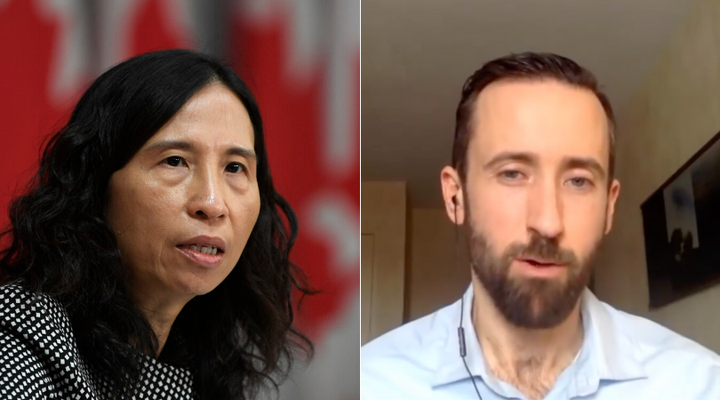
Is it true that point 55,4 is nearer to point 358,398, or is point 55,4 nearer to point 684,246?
point 358,398

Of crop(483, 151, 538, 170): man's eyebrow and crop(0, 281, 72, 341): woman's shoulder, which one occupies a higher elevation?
crop(483, 151, 538, 170): man's eyebrow

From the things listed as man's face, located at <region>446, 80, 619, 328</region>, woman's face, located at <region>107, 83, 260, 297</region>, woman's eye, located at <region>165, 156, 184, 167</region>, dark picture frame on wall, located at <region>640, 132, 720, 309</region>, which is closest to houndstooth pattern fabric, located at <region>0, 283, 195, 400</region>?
woman's face, located at <region>107, 83, 260, 297</region>

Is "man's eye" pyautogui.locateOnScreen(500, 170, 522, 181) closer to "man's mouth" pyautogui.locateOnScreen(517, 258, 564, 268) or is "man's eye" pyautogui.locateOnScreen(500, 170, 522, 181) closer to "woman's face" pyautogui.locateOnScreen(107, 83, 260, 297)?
"man's mouth" pyautogui.locateOnScreen(517, 258, 564, 268)

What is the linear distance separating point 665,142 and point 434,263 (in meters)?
0.48

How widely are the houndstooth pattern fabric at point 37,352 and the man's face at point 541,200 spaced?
69cm

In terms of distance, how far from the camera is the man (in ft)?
3.95

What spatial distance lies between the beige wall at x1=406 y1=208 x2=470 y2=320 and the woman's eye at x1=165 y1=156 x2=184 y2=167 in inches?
16.8

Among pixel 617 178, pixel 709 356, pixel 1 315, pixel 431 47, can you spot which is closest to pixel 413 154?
pixel 431 47

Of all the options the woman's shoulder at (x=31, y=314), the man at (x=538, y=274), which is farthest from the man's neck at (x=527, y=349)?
the woman's shoulder at (x=31, y=314)

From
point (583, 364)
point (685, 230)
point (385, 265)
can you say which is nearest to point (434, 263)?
point (385, 265)

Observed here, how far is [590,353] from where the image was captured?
1222 mm

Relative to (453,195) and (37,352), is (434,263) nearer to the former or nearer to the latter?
(453,195)

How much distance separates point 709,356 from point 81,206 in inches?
43.2

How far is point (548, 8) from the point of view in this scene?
1.30 m
